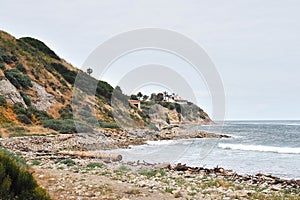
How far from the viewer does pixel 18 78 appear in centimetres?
4341

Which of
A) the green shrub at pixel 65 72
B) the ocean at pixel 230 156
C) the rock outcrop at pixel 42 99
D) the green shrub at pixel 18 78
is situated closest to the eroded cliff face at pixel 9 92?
the green shrub at pixel 18 78

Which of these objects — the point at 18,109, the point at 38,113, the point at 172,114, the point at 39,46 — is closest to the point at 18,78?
the point at 38,113

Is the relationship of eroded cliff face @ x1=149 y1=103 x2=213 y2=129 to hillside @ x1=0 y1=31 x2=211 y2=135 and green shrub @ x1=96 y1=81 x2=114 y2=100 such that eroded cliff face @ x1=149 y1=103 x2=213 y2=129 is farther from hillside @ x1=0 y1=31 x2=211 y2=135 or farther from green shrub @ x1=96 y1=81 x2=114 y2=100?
green shrub @ x1=96 y1=81 x2=114 y2=100

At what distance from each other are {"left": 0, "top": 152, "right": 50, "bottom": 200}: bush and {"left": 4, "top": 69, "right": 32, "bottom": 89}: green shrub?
40.3 metres

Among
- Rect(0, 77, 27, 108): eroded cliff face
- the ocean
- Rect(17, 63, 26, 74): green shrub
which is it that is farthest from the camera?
Rect(17, 63, 26, 74): green shrub

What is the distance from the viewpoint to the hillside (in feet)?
115

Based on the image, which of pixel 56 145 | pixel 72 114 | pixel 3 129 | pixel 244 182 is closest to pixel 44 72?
pixel 72 114

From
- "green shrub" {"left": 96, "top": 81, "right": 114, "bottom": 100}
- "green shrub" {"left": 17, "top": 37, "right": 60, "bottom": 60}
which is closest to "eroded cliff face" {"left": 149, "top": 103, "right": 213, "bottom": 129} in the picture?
"green shrub" {"left": 96, "top": 81, "right": 114, "bottom": 100}

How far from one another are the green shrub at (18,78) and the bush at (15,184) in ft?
132

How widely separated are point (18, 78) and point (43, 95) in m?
3.71

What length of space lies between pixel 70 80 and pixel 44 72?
707 centimetres

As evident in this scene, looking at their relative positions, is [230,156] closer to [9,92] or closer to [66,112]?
[66,112]

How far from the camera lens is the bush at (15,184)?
4.28 metres

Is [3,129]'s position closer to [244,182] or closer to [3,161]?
[244,182]
